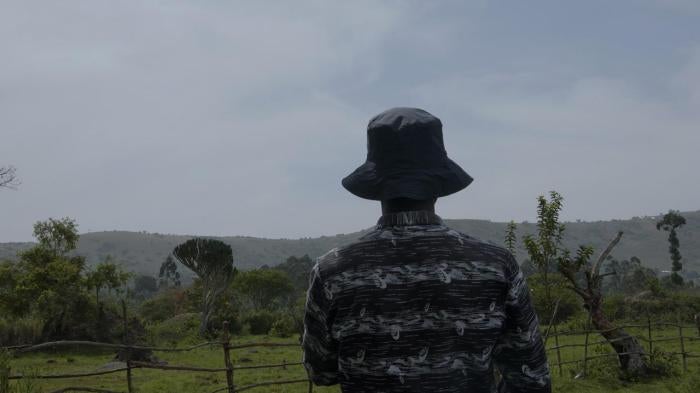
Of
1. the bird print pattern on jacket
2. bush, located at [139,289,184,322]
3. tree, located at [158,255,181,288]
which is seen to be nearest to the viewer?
the bird print pattern on jacket

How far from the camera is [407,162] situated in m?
1.67

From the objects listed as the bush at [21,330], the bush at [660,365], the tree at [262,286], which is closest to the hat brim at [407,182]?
the bush at [660,365]

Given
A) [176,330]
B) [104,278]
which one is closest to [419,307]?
[104,278]

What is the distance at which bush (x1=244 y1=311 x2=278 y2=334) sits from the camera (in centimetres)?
2873

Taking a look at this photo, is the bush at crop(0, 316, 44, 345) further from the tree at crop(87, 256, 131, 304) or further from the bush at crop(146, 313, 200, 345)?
the bush at crop(146, 313, 200, 345)

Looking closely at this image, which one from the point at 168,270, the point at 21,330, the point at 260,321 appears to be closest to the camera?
the point at 21,330

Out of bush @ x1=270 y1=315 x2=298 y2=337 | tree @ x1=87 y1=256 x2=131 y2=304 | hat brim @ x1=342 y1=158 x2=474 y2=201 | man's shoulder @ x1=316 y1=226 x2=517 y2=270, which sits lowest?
bush @ x1=270 y1=315 x2=298 y2=337

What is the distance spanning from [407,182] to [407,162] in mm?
56

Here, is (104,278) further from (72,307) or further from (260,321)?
(260,321)

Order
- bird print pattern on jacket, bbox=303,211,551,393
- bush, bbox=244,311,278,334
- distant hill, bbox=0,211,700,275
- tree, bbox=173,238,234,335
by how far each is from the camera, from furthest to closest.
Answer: distant hill, bbox=0,211,700,275 → tree, bbox=173,238,234,335 → bush, bbox=244,311,278,334 → bird print pattern on jacket, bbox=303,211,551,393

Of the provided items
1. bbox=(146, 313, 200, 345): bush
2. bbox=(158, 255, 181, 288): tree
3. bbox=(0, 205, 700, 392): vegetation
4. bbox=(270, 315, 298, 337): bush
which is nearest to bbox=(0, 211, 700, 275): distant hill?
bbox=(158, 255, 181, 288): tree

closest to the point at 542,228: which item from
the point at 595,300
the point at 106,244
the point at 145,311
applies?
the point at 595,300

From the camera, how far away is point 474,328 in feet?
5.30

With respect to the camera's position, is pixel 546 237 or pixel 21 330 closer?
pixel 546 237
